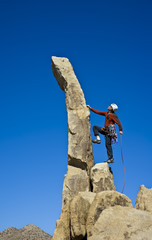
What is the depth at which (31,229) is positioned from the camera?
2000cm

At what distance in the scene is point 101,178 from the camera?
13.0m

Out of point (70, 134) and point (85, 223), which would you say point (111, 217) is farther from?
point (70, 134)

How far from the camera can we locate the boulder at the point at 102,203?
32.2 ft

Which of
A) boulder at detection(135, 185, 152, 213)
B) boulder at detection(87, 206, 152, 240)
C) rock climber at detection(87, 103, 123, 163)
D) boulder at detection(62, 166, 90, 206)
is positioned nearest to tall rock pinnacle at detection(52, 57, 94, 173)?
boulder at detection(62, 166, 90, 206)

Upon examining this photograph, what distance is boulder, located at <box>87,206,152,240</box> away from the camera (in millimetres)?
8805

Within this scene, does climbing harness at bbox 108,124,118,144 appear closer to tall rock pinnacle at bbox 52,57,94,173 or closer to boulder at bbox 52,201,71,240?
tall rock pinnacle at bbox 52,57,94,173

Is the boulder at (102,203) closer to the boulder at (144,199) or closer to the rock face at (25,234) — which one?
the boulder at (144,199)

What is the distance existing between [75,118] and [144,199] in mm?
5136

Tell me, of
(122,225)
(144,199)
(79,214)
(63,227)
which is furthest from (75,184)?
(122,225)

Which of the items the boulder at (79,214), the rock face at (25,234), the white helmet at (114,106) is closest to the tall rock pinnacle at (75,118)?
the white helmet at (114,106)

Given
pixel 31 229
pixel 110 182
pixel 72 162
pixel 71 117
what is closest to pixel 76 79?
pixel 71 117

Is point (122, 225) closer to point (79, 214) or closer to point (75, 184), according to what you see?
point (79, 214)

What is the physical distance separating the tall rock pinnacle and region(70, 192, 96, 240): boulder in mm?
3178

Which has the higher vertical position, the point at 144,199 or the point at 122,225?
the point at 144,199
